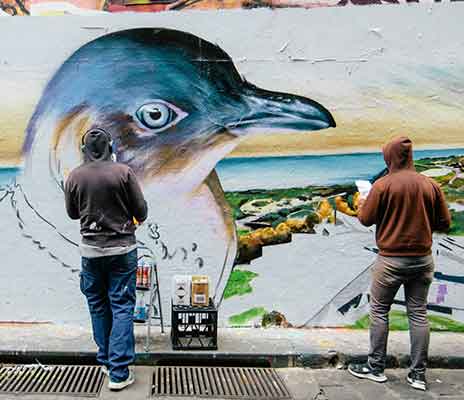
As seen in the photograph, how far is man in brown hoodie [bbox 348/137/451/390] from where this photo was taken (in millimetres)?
4246

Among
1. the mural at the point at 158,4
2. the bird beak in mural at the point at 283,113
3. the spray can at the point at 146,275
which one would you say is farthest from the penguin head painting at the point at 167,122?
the spray can at the point at 146,275

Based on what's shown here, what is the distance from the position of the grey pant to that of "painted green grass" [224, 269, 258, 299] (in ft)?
4.35

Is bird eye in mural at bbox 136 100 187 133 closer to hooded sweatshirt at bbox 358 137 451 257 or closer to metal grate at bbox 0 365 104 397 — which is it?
hooded sweatshirt at bbox 358 137 451 257

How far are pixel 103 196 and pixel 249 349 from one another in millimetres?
1851

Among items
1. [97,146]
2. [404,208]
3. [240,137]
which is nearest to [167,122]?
[240,137]

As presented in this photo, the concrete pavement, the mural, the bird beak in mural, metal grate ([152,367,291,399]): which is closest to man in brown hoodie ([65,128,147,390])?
the concrete pavement

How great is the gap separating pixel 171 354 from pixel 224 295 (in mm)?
874

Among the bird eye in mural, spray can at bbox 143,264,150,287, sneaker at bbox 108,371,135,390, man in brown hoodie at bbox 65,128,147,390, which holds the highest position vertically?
the bird eye in mural

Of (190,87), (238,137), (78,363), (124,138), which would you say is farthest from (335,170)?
(78,363)

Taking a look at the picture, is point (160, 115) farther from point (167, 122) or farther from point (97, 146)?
point (97, 146)

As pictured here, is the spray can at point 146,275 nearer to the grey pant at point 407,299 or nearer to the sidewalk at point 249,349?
the sidewalk at point 249,349

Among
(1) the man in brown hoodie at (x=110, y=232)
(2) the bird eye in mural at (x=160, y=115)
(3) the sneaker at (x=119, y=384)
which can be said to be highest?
(2) the bird eye in mural at (x=160, y=115)

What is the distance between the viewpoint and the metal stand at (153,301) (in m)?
4.86

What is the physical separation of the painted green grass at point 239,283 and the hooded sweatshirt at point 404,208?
146cm
